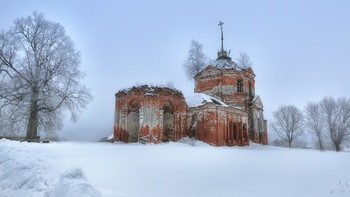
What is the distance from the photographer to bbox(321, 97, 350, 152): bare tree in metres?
27.1

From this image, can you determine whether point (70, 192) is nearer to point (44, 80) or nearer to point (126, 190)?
point (126, 190)

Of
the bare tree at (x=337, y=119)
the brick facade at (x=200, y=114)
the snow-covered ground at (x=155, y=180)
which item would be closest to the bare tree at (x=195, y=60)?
the brick facade at (x=200, y=114)

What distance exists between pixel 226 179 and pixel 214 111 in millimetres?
15326

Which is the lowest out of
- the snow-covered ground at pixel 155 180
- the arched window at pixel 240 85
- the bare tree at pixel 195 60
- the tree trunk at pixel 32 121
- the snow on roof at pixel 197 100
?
the snow-covered ground at pixel 155 180

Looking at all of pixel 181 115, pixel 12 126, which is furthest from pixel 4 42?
pixel 181 115

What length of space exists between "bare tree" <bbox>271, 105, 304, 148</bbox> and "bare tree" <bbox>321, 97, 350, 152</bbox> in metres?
6.16

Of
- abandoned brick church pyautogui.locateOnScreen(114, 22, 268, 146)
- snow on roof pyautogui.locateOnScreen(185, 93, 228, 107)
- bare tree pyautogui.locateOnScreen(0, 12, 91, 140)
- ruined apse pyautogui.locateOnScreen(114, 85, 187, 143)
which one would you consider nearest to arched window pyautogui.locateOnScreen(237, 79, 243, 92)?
abandoned brick church pyautogui.locateOnScreen(114, 22, 268, 146)

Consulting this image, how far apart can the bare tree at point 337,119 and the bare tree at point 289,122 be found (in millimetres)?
6155

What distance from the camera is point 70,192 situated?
3600 mm

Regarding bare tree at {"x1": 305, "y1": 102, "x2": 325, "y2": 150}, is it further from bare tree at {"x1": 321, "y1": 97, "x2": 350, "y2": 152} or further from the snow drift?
the snow drift

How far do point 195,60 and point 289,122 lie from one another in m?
19.0

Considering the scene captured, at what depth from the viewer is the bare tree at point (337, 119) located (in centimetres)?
2709

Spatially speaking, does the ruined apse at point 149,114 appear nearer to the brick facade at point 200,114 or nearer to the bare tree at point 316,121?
the brick facade at point 200,114

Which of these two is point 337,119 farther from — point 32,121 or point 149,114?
point 32,121
